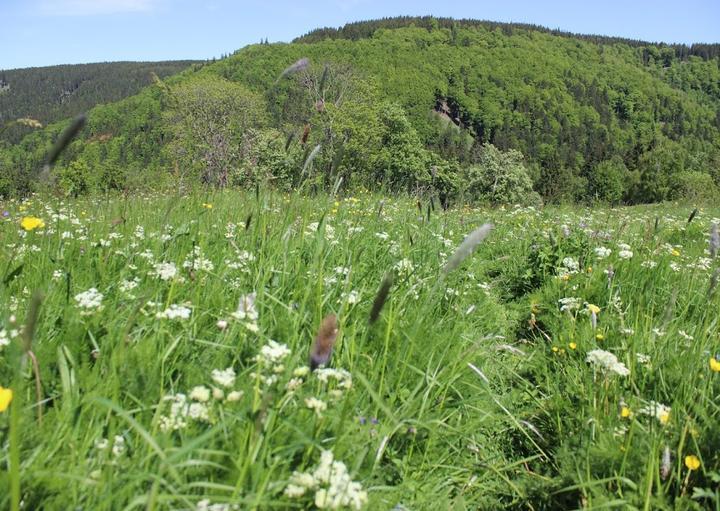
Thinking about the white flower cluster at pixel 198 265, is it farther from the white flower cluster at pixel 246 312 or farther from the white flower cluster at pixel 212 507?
the white flower cluster at pixel 212 507

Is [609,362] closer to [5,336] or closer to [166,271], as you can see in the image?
[166,271]

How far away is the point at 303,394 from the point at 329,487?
1.44 feet

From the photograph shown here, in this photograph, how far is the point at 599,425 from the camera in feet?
6.27

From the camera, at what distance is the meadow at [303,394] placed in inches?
49.7

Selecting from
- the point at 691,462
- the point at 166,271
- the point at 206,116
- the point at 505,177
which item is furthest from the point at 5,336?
the point at 505,177

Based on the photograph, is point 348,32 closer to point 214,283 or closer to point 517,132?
point 517,132

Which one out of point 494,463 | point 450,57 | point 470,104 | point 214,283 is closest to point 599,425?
point 494,463

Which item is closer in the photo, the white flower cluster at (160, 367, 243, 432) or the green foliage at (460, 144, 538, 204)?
the white flower cluster at (160, 367, 243, 432)

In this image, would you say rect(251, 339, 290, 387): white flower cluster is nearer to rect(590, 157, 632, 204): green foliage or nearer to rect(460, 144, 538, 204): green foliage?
rect(460, 144, 538, 204): green foliage

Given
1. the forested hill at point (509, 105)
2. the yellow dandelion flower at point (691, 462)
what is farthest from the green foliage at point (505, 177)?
the yellow dandelion flower at point (691, 462)

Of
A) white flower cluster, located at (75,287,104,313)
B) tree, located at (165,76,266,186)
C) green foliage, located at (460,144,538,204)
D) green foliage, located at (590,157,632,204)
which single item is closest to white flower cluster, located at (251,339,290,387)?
white flower cluster, located at (75,287,104,313)

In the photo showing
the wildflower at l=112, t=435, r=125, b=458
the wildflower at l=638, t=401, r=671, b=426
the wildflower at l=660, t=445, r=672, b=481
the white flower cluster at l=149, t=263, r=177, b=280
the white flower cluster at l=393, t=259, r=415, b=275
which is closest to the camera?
the wildflower at l=112, t=435, r=125, b=458

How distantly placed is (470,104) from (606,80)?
5371 cm

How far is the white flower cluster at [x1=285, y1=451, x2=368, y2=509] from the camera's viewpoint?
3.91 ft
